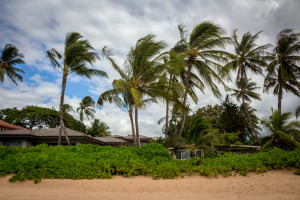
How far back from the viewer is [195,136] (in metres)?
11.5

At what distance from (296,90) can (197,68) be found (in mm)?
14048

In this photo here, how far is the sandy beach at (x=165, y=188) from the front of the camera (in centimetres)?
577

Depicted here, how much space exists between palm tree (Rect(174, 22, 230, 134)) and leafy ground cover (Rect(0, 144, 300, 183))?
496 cm

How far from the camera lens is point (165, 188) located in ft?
22.3

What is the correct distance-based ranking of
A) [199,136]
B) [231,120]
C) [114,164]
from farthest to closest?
[231,120]
[199,136]
[114,164]

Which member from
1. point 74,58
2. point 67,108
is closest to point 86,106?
point 67,108

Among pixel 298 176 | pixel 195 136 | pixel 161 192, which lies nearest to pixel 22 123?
pixel 195 136

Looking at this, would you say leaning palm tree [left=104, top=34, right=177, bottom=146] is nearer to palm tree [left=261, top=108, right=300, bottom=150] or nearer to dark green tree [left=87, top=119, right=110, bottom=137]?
palm tree [left=261, top=108, right=300, bottom=150]

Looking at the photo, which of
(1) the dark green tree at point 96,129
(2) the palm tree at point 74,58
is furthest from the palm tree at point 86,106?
(2) the palm tree at point 74,58

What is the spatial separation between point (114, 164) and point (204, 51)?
10182 millimetres

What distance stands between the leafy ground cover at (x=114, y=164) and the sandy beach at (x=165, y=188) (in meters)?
0.29

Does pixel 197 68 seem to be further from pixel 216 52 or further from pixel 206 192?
pixel 206 192

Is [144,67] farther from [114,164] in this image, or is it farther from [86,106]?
[86,106]

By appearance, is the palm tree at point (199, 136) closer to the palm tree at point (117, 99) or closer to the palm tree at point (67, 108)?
the palm tree at point (117, 99)
